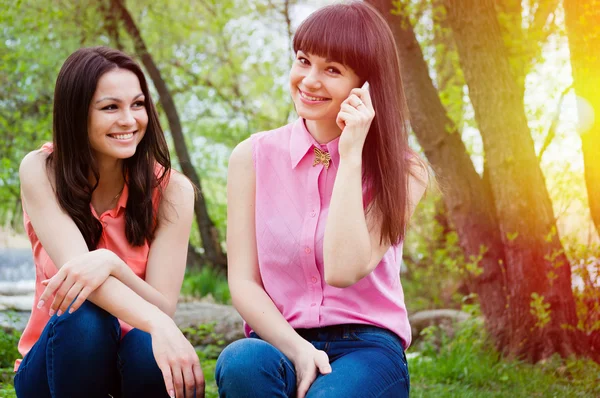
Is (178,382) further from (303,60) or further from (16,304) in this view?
(16,304)

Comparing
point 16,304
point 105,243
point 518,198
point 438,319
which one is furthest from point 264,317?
point 438,319

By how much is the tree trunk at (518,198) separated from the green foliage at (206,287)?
4.54 m

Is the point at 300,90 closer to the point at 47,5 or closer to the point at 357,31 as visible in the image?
the point at 357,31

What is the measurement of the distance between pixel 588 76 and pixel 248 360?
3001 mm

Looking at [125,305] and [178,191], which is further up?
[178,191]

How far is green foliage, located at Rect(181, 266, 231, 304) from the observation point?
8523 mm

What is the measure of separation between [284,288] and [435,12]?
3.45m

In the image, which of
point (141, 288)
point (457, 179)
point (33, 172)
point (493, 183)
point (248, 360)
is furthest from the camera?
point (457, 179)

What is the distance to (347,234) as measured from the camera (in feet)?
7.19

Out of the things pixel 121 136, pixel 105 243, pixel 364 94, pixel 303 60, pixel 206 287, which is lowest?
pixel 206 287

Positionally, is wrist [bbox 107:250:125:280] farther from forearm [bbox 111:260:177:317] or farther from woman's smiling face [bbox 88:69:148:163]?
→ woman's smiling face [bbox 88:69:148:163]

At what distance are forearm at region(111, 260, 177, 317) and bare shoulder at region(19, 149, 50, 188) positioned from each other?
0.46 m

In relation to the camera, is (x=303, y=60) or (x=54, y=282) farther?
(x=303, y=60)

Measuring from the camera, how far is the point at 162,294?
2555 mm
